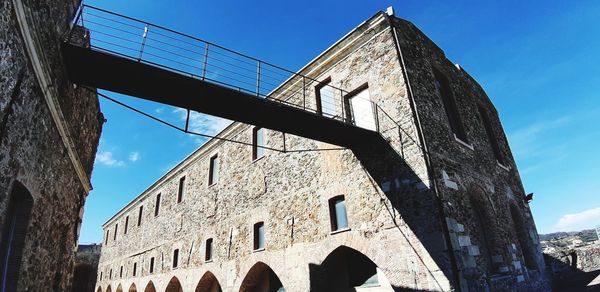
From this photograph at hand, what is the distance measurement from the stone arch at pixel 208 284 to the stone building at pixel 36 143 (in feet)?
21.2

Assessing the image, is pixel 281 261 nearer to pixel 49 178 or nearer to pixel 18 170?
pixel 49 178

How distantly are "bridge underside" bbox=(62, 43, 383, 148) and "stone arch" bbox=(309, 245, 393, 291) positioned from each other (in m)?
3.08

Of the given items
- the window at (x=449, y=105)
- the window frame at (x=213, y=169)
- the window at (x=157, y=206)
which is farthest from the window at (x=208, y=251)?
the window at (x=449, y=105)

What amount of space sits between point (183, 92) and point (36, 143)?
7.16 ft

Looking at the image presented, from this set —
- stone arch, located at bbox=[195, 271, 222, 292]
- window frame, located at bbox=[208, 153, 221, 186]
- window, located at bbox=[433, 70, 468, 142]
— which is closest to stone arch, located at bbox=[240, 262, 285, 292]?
stone arch, located at bbox=[195, 271, 222, 292]

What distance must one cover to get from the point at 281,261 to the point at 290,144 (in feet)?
11.1

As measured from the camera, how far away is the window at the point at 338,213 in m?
8.29

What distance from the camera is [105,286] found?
23.6 m

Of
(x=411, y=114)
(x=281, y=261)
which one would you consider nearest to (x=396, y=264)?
(x=411, y=114)

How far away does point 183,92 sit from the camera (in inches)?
231

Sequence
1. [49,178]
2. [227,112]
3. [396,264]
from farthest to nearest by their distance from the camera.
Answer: [396,264] → [227,112] → [49,178]

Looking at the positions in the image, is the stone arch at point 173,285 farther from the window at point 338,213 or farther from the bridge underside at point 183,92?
the bridge underside at point 183,92

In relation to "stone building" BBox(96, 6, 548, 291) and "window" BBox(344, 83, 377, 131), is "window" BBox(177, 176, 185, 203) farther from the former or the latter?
"window" BBox(344, 83, 377, 131)

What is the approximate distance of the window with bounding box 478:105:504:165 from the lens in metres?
11.5
